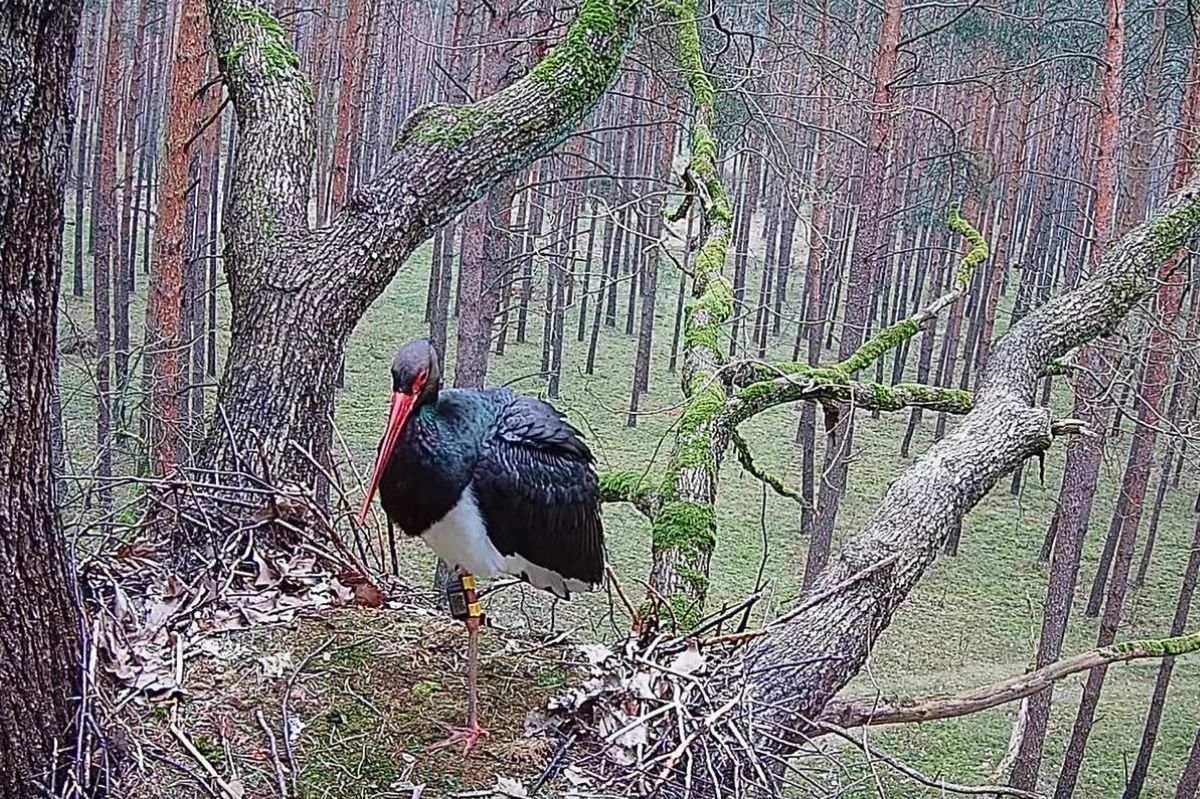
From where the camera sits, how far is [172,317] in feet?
26.1

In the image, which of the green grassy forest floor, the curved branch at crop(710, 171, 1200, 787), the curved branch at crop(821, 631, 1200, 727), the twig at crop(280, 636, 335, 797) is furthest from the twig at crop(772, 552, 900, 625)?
the green grassy forest floor

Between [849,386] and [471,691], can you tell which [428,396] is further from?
[849,386]

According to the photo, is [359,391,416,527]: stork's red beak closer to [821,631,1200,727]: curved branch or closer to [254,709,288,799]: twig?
[254,709,288,799]: twig

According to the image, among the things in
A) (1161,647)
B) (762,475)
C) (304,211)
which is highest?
(304,211)

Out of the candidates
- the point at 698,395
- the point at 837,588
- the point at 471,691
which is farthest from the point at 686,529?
the point at 471,691

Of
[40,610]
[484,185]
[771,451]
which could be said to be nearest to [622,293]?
[771,451]

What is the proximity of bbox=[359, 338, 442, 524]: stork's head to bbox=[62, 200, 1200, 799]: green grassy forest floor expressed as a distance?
498 cm

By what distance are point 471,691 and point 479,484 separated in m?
0.54

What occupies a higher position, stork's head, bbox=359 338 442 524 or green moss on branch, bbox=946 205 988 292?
green moss on branch, bbox=946 205 988 292

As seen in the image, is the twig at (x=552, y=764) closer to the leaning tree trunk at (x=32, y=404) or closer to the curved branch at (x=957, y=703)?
the curved branch at (x=957, y=703)

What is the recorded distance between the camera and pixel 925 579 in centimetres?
1447

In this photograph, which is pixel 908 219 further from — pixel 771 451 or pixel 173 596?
pixel 173 596

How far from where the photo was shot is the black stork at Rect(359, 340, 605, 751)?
2895 millimetres

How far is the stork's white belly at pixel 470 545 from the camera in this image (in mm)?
2969
